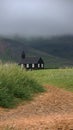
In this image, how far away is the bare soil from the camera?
9.27 metres

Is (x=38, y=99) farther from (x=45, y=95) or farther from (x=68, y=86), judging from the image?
→ (x=68, y=86)

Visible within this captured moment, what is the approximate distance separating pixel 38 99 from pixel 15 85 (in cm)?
102

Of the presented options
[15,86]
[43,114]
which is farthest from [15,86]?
[43,114]

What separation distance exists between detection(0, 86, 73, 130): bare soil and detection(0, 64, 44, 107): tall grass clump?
0.39m

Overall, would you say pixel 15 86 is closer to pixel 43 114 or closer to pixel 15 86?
pixel 15 86

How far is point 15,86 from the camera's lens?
17422 millimetres

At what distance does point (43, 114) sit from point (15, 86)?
431 centimetres

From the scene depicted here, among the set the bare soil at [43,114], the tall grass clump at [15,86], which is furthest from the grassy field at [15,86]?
the bare soil at [43,114]

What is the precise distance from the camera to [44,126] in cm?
922

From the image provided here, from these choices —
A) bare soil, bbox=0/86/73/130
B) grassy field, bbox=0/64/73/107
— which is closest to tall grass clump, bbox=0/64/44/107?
grassy field, bbox=0/64/73/107

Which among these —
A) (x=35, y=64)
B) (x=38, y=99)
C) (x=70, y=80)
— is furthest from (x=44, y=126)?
(x=35, y=64)

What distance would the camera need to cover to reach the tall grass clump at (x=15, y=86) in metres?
15.9

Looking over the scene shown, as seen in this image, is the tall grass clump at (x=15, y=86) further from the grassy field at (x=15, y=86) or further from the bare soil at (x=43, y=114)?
the bare soil at (x=43, y=114)

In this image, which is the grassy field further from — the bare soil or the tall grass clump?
the bare soil
